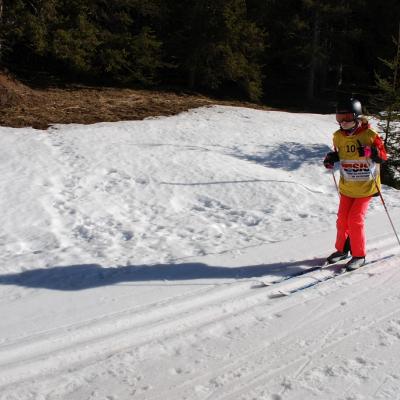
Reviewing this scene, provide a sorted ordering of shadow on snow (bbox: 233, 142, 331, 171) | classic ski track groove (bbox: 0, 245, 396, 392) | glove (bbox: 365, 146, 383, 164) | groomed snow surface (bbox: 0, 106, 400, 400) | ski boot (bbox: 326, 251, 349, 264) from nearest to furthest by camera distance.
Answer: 1. groomed snow surface (bbox: 0, 106, 400, 400)
2. classic ski track groove (bbox: 0, 245, 396, 392)
3. glove (bbox: 365, 146, 383, 164)
4. ski boot (bbox: 326, 251, 349, 264)
5. shadow on snow (bbox: 233, 142, 331, 171)

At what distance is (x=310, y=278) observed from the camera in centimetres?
524

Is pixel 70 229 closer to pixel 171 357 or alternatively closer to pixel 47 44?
pixel 171 357

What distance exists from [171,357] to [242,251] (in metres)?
2.62

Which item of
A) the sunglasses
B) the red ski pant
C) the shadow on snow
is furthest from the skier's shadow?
the shadow on snow

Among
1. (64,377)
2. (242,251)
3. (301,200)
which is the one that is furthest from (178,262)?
(301,200)

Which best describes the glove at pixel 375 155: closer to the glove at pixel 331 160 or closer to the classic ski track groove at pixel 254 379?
the glove at pixel 331 160

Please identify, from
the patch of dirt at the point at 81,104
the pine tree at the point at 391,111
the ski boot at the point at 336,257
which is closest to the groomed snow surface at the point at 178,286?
the ski boot at the point at 336,257

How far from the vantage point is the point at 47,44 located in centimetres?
1634

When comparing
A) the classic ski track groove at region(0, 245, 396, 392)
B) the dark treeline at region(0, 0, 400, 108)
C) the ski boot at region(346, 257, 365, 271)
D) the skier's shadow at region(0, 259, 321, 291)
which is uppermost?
the dark treeline at region(0, 0, 400, 108)

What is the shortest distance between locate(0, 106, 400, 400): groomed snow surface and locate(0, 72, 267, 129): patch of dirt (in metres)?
2.80

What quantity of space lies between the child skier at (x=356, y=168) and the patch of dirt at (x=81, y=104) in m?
9.58

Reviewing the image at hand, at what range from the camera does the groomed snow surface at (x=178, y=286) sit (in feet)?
11.3

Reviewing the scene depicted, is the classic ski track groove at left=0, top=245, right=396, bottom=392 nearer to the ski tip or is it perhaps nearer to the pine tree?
the ski tip

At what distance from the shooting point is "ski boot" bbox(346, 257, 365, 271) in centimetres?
543
